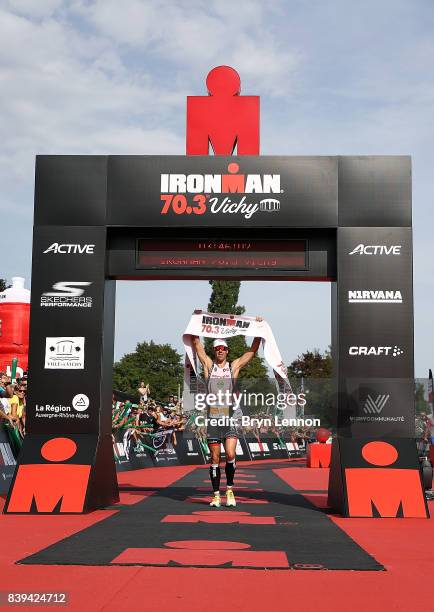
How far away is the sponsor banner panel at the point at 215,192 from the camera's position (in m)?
10.5

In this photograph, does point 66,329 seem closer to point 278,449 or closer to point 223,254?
point 223,254

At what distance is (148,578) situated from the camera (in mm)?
5000

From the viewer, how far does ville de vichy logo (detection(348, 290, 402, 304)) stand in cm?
1014

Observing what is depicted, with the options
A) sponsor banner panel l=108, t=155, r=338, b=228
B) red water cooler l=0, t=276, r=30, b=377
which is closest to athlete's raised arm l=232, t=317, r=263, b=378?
sponsor banner panel l=108, t=155, r=338, b=228

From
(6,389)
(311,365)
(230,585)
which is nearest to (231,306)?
(311,365)

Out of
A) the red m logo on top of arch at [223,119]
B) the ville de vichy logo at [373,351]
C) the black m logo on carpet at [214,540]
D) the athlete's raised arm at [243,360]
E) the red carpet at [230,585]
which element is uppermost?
the red m logo on top of arch at [223,119]

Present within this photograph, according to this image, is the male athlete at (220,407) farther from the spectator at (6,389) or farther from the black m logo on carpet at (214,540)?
the spectator at (6,389)

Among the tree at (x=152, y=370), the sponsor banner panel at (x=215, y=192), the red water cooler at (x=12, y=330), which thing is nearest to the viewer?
the sponsor banner panel at (x=215, y=192)

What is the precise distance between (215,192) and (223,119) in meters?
1.52

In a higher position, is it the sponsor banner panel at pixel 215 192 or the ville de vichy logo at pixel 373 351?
the sponsor banner panel at pixel 215 192

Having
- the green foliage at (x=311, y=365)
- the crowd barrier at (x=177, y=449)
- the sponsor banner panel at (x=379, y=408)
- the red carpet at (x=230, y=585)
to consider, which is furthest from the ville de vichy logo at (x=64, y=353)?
the green foliage at (x=311, y=365)

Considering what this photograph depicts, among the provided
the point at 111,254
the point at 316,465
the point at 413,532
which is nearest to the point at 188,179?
the point at 111,254

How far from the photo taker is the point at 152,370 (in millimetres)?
96125

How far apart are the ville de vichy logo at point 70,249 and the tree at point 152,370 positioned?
80146mm
